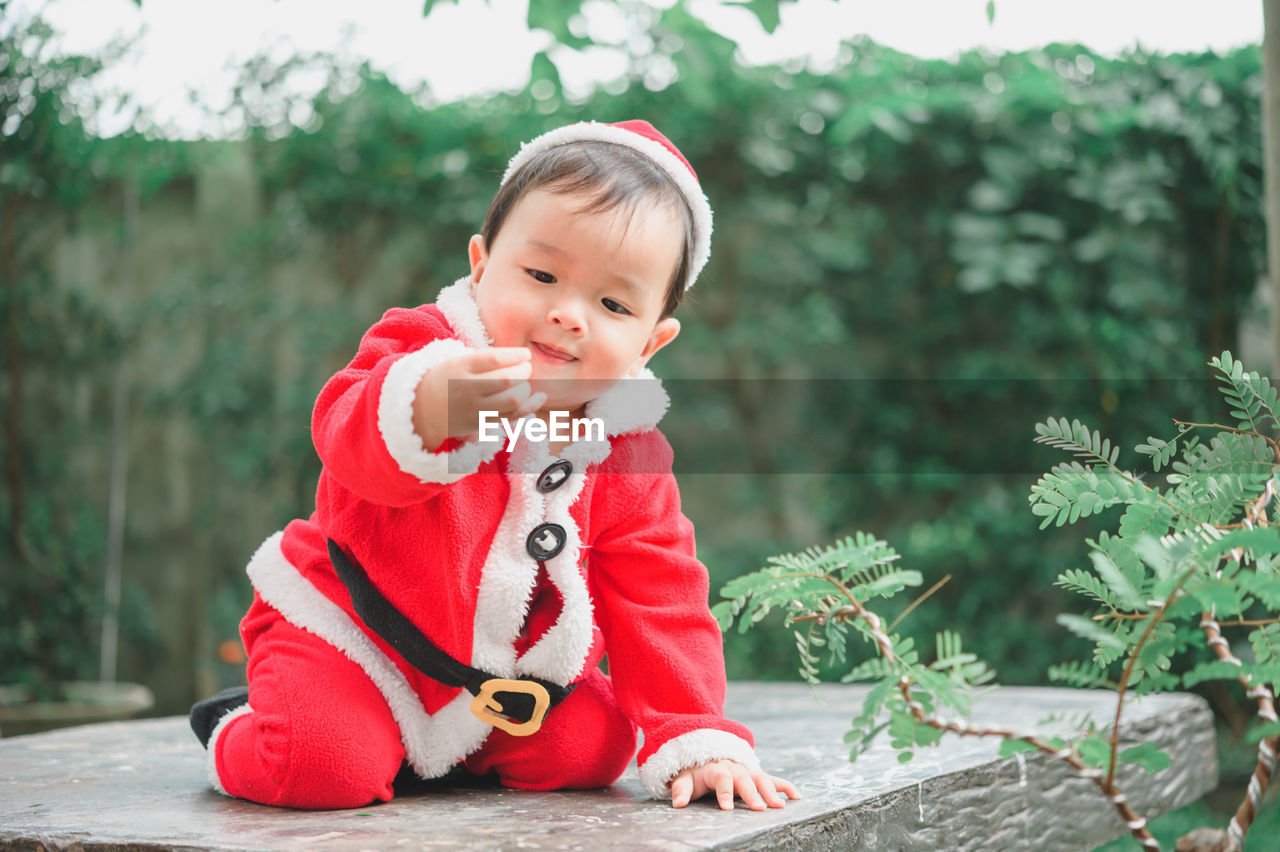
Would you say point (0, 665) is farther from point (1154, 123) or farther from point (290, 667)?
point (1154, 123)

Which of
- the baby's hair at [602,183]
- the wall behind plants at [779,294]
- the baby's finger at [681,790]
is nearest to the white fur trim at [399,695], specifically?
the baby's finger at [681,790]

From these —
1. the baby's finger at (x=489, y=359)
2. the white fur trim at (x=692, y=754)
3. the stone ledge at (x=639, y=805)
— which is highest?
the baby's finger at (x=489, y=359)

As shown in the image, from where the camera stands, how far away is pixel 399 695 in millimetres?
1306

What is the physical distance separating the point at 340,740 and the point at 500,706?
0.59 feet

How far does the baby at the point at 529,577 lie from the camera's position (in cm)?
123

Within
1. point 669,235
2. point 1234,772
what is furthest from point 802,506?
point 669,235

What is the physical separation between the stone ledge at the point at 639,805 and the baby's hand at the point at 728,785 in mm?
18

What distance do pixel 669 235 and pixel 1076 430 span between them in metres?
0.52

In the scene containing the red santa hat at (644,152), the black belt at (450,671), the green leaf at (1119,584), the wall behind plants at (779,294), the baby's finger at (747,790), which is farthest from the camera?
the wall behind plants at (779,294)

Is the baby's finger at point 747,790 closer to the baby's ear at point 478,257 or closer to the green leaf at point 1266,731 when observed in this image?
the green leaf at point 1266,731

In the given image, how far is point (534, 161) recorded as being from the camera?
1.34 m

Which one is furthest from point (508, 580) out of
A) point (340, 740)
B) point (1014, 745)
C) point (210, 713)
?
point (1014, 745)

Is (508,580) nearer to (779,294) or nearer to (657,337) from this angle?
(657,337)

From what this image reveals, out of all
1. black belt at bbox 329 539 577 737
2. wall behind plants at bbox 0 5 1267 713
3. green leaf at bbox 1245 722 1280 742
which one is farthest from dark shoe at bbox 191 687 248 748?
wall behind plants at bbox 0 5 1267 713
